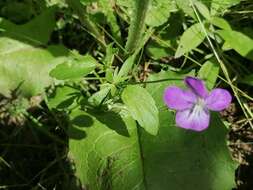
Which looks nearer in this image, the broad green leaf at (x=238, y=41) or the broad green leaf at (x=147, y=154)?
the broad green leaf at (x=147, y=154)

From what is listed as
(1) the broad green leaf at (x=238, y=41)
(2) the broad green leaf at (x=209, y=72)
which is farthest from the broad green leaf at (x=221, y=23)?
(2) the broad green leaf at (x=209, y=72)

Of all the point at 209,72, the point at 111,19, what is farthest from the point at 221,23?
the point at 111,19

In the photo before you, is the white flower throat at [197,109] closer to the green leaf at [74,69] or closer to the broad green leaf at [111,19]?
the green leaf at [74,69]

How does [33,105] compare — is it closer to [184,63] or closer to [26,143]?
[26,143]

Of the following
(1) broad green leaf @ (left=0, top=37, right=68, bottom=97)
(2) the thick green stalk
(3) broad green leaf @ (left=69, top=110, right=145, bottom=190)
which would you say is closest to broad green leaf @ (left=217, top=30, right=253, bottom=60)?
→ (2) the thick green stalk

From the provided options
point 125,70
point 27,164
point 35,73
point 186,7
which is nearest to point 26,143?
point 27,164

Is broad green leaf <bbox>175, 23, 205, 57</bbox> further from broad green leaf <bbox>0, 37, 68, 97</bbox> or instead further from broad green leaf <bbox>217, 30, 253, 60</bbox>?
broad green leaf <bbox>0, 37, 68, 97</bbox>

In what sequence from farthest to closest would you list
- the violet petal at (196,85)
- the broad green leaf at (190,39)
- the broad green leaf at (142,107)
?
1. the broad green leaf at (190,39)
2. the broad green leaf at (142,107)
3. the violet petal at (196,85)

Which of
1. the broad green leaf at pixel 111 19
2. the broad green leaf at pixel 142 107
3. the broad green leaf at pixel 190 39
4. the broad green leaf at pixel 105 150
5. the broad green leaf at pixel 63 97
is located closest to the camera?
the broad green leaf at pixel 142 107
